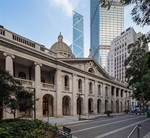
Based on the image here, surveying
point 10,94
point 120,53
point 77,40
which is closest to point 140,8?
point 10,94

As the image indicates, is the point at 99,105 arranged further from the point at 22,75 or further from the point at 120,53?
the point at 120,53

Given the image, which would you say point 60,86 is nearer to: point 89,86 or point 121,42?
point 89,86

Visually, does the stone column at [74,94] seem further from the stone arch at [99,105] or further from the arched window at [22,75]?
the stone arch at [99,105]

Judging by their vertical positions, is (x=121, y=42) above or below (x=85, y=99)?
above

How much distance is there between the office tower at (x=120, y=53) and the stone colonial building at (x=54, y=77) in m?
57.8

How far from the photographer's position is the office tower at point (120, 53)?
10119cm

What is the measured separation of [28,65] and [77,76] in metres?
10.5

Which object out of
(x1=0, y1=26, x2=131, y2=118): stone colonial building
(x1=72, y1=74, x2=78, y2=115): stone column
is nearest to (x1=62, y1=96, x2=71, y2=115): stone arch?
(x1=0, y1=26, x2=131, y2=118): stone colonial building

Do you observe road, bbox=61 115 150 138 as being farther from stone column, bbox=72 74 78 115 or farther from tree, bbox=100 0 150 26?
stone column, bbox=72 74 78 115

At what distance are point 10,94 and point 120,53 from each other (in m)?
101

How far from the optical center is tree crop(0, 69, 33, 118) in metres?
11.6

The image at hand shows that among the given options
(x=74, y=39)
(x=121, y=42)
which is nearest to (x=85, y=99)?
(x=121, y=42)

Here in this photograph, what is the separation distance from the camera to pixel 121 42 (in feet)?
355

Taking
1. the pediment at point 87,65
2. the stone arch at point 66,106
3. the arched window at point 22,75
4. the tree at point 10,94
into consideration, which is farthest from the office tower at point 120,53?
the tree at point 10,94
